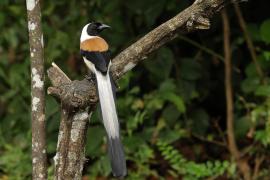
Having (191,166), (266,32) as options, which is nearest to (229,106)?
(266,32)

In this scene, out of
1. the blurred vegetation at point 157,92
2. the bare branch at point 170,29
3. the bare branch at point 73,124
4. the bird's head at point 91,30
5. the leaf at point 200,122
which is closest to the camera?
the bare branch at point 73,124

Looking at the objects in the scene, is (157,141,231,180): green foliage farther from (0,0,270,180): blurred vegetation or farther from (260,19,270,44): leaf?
(260,19,270,44): leaf

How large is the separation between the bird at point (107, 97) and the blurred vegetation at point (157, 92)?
155cm

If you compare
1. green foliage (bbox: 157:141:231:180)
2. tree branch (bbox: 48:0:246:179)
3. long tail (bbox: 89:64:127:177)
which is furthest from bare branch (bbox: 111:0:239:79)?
green foliage (bbox: 157:141:231:180)

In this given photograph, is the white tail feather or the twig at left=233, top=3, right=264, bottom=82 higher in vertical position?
the twig at left=233, top=3, right=264, bottom=82

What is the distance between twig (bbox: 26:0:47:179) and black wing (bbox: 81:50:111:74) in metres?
0.28

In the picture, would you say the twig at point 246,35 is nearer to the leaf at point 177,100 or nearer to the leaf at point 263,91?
the leaf at point 263,91

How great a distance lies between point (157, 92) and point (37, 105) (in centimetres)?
208

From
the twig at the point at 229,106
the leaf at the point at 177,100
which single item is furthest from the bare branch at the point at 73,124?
the twig at the point at 229,106

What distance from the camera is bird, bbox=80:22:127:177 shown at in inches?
135

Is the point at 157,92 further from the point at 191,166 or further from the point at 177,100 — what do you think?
the point at 191,166

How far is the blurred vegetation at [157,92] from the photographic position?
546 cm

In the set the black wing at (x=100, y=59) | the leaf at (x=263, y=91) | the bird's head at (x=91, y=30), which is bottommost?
the black wing at (x=100, y=59)

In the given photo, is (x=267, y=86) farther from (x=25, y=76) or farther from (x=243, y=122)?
(x=25, y=76)
